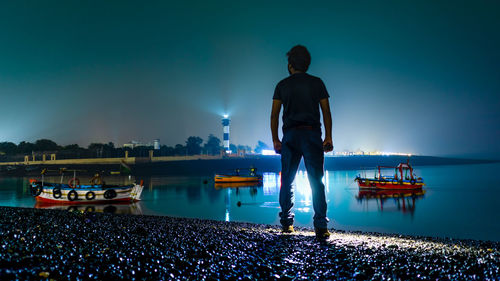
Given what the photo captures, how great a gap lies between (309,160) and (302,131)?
17.1 inches

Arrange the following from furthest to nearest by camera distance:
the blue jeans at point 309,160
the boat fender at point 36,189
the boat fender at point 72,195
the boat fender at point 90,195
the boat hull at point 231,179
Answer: the boat hull at point 231,179, the boat fender at point 36,189, the boat fender at point 90,195, the boat fender at point 72,195, the blue jeans at point 309,160

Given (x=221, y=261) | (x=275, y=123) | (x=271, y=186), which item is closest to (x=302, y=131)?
(x=275, y=123)

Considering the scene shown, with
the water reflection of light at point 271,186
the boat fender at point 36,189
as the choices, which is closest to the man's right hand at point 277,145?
the boat fender at point 36,189

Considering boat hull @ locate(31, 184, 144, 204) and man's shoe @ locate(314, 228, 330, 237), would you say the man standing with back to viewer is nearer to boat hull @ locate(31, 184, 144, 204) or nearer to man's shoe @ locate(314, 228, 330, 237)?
man's shoe @ locate(314, 228, 330, 237)

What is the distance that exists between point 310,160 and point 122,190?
91.7 feet

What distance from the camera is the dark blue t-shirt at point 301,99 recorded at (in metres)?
4.38

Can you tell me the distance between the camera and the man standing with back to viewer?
4305 mm

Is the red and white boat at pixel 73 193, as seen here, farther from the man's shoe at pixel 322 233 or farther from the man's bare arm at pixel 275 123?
the man's shoe at pixel 322 233

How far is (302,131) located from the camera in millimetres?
4340

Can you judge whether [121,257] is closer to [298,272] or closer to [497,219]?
[298,272]

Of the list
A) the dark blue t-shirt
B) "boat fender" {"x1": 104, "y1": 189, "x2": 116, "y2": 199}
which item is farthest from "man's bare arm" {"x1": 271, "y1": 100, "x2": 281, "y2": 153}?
"boat fender" {"x1": 104, "y1": 189, "x2": 116, "y2": 199}

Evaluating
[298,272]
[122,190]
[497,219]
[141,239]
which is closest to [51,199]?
[122,190]

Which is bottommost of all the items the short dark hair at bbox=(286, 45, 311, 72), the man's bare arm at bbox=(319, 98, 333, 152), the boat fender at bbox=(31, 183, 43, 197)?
the boat fender at bbox=(31, 183, 43, 197)

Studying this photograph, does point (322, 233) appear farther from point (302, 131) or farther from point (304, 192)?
point (304, 192)
